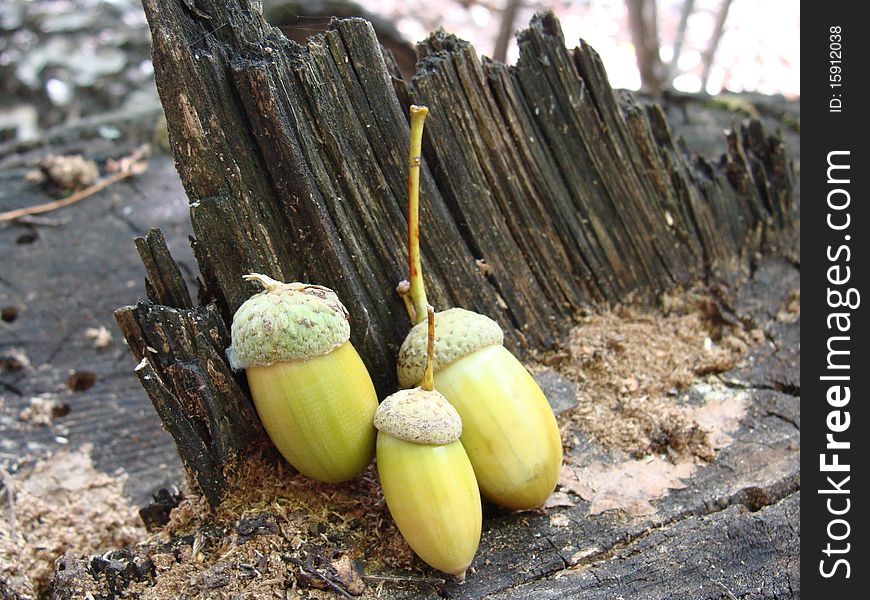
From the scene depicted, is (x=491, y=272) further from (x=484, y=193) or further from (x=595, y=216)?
(x=595, y=216)

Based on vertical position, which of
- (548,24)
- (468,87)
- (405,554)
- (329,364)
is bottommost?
(405,554)

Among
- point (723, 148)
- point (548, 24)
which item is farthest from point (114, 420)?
point (723, 148)

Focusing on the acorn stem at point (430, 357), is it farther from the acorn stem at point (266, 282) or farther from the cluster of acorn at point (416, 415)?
the acorn stem at point (266, 282)

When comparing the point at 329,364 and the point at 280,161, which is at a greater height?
the point at 280,161

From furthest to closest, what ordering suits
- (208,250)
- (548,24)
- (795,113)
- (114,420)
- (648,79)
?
(648,79) → (795,113) → (114,420) → (548,24) → (208,250)

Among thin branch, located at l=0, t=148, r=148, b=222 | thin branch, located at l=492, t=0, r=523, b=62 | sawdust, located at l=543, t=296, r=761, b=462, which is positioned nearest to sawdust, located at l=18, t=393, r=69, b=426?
thin branch, located at l=0, t=148, r=148, b=222

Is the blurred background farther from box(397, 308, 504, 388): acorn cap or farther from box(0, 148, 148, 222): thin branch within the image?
box(397, 308, 504, 388): acorn cap
